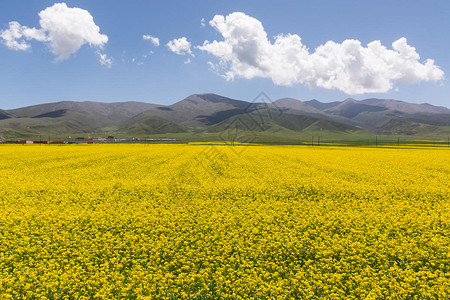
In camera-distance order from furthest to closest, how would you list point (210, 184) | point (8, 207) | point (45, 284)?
point (210, 184)
point (8, 207)
point (45, 284)

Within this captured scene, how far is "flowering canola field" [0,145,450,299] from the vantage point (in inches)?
332

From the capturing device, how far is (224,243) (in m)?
11.2

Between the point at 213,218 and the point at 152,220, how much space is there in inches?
126

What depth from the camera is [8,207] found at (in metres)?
16.3

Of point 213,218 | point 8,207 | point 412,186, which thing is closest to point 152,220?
point 213,218

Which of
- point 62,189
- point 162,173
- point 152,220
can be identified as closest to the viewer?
point 152,220

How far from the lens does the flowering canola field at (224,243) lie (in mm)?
8422

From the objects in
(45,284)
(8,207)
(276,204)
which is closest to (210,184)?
(276,204)

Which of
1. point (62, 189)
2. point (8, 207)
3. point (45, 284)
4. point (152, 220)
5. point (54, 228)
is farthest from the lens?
point (62, 189)

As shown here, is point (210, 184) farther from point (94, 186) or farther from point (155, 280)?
point (155, 280)

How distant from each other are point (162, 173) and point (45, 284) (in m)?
21.8

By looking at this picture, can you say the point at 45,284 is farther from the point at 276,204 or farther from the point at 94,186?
the point at 94,186

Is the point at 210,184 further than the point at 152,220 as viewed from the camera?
Yes

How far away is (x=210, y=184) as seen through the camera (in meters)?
23.5
